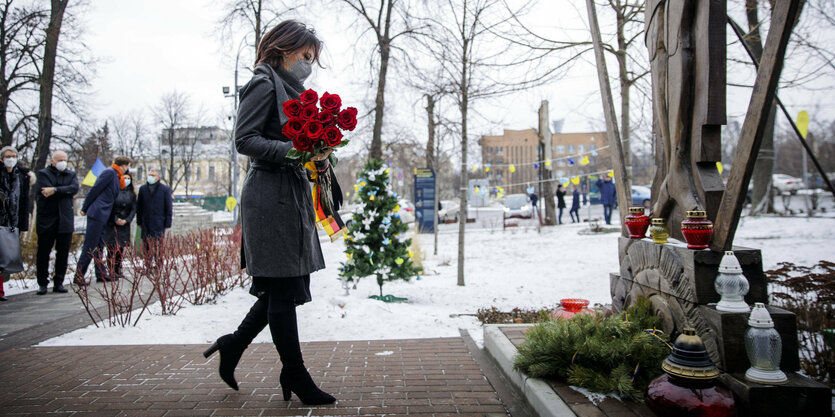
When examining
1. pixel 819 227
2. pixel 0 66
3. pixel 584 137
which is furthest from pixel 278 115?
pixel 584 137

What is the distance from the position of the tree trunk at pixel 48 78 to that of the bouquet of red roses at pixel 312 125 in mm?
14997

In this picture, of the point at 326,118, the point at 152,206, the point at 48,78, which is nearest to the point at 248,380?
the point at 326,118

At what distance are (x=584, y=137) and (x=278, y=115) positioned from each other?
64.6 metres

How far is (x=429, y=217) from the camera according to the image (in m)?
19.7

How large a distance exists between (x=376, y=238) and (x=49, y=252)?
4364 millimetres

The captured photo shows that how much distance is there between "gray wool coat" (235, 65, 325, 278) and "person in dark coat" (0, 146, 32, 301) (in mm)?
4757

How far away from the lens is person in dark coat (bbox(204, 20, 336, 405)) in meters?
2.48

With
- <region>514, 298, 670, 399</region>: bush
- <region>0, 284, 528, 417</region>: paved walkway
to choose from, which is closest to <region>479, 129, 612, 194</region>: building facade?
<region>0, 284, 528, 417</region>: paved walkway

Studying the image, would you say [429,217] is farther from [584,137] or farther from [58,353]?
[584,137]

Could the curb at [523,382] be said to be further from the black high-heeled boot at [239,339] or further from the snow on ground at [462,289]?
the black high-heeled boot at [239,339]

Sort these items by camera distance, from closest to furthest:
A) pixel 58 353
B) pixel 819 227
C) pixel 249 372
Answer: pixel 249 372 → pixel 58 353 → pixel 819 227

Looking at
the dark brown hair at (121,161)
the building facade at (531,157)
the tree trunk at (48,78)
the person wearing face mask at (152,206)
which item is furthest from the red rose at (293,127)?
the building facade at (531,157)

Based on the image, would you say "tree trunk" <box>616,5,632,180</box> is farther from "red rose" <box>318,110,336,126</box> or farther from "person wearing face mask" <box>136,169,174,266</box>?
"person wearing face mask" <box>136,169,174,266</box>

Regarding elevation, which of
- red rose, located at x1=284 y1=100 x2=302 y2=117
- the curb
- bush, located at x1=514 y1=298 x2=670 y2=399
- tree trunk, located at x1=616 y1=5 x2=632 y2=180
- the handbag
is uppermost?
tree trunk, located at x1=616 y1=5 x2=632 y2=180
